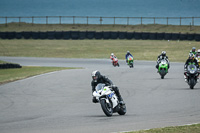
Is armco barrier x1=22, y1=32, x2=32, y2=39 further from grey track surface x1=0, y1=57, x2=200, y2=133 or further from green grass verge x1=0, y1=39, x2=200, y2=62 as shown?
grey track surface x1=0, y1=57, x2=200, y2=133

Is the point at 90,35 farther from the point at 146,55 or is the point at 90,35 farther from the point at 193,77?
the point at 193,77

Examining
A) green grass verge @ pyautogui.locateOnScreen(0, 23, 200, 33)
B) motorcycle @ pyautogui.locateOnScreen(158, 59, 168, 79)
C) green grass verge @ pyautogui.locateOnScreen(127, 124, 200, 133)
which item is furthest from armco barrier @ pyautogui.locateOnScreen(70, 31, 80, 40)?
green grass verge @ pyautogui.locateOnScreen(127, 124, 200, 133)

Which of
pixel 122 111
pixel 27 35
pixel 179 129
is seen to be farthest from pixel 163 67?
pixel 27 35

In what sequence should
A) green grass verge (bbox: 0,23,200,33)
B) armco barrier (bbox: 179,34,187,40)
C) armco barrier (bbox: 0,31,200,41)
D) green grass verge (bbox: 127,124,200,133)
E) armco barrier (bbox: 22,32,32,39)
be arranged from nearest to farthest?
green grass verge (bbox: 127,124,200,133), armco barrier (bbox: 179,34,187,40), armco barrier (bbox: 0,31,200,41), armco barrier (bbox: 22,32,32,39), green grass verge (bbox: 0,23,200,33)

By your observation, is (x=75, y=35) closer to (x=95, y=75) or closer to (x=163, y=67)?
(x=163, y=67)

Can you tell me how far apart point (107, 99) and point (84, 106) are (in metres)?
2.61

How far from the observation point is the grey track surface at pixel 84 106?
10328 mm

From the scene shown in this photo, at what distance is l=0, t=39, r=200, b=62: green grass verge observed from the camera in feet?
151

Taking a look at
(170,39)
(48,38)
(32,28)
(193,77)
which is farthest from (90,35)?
(193,77)

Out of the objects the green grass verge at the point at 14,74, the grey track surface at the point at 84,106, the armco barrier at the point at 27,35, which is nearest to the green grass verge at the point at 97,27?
the armco barrier at the point at 27,35

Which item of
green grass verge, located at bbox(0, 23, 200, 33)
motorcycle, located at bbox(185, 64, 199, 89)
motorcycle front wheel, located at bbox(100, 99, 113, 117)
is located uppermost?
green grass verge, located at bbox(0, 23, 200, 33)

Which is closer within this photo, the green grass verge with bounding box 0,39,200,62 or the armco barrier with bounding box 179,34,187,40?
the green grass verge with bounding box 0,39,200,62

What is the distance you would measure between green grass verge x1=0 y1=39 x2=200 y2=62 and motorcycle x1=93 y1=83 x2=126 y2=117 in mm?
30160

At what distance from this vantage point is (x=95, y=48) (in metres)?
51.2
